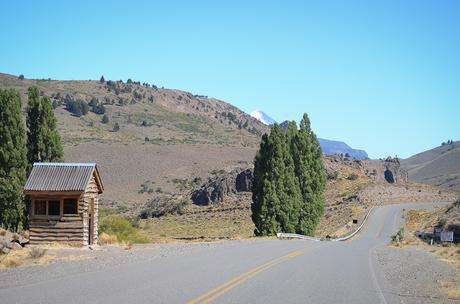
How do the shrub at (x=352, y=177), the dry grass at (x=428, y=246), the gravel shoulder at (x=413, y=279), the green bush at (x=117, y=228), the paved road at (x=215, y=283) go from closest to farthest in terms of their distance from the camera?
the paved road at (x=215, y=283) → the gravel shoulder at (x=413, y=279) → the dry grass at (x=428, y=246) → the green bush at (x=117, y=228) → the shrub at (x=352, y=177)

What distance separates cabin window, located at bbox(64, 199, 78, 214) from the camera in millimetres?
31062

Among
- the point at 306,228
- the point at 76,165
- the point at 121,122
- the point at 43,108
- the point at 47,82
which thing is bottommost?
the point at 306,228

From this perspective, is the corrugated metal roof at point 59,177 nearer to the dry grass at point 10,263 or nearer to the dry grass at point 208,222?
the dry grass at point 10,263

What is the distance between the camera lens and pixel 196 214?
86.6m

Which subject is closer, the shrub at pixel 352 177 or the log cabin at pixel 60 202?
the log cabin at pixel 60 202

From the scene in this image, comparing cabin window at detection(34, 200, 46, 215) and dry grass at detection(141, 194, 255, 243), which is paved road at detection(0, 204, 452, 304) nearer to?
cabin window at detection(34, 200, 46, 215)

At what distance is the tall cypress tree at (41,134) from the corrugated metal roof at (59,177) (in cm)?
557

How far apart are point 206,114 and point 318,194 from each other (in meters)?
142

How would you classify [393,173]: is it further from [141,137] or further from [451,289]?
[451,289]

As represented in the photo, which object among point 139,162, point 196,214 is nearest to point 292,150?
point 196,214

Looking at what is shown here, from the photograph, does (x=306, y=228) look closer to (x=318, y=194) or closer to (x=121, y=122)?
(x=318, y=194)

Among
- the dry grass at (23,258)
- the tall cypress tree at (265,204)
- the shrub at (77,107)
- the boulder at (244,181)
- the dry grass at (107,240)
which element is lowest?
the dry grass at (107,240)

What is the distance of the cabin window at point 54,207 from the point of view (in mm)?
31236

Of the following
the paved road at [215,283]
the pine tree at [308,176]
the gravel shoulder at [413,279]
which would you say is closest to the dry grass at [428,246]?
the gravel shoulder at [413,279]
